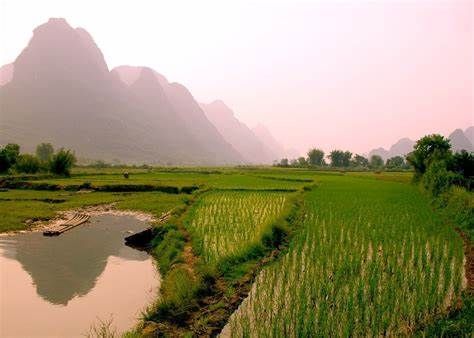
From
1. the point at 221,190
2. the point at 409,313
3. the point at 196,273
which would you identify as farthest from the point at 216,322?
the point at 221,190

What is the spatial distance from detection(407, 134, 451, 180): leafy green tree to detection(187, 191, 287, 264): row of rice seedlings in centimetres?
1972

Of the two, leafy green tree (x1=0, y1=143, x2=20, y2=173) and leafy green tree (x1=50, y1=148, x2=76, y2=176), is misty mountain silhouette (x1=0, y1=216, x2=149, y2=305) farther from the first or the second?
leafy green tree (x1=0, y1=143, x2=20, y2=173)

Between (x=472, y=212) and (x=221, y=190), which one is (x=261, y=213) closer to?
(x=472, y=212)

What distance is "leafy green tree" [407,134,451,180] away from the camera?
133 ft

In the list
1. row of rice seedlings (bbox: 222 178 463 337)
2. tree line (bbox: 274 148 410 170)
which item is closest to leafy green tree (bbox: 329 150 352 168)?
tree line (bbox: 274 148 410 170)

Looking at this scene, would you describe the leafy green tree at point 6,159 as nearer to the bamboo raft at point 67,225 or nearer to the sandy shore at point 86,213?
the sandy shore at point 86,213

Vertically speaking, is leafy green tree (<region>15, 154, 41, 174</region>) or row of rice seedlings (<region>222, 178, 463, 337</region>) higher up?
leafy green tree (<region>15, 154, 41, 174</region>)

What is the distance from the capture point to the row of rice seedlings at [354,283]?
7656mm

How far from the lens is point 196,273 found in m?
11.1

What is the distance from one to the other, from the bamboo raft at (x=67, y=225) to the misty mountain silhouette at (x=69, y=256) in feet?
1.01

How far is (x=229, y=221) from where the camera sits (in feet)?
62.7

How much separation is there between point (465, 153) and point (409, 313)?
37.3 metres

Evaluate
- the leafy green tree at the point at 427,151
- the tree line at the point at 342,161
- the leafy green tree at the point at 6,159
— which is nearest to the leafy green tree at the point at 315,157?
the tree line at the point at 342,161

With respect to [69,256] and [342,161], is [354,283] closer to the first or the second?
[69,256]
